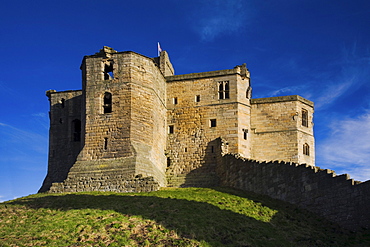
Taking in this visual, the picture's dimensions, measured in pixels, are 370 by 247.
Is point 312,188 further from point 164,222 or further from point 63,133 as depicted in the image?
point 63,133

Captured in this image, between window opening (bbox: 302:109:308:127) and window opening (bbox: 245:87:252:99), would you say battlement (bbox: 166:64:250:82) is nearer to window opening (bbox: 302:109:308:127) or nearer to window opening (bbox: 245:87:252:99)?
window opening (bbox: 245:87:252:99)

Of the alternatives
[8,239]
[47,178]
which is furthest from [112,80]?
[8,239]

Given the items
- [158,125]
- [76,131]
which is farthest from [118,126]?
[76,131]

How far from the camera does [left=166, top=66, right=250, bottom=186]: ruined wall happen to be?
43.6m

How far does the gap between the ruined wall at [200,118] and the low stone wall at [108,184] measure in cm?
645

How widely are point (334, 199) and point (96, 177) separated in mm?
16621

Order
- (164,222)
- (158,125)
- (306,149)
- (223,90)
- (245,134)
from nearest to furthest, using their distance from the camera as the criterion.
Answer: (164,222) < (158,125) < (245,134) < (223,90) < (306,149)

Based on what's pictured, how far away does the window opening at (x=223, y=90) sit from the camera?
4472cm

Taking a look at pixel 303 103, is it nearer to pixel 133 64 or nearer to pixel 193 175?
pixel 193 175

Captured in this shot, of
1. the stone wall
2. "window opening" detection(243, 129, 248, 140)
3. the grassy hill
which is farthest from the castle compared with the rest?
the grassy hill

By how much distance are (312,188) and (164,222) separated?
877 cm

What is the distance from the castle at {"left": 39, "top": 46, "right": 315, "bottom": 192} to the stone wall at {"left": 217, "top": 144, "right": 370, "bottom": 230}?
549 cm

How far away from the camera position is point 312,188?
30094mm

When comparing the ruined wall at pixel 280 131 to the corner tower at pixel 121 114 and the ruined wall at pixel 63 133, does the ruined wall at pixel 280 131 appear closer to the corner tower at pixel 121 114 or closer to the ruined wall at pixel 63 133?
the corner tower at pixel 121 114
